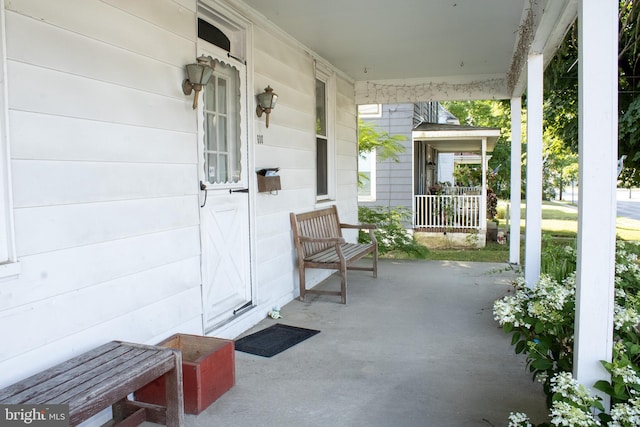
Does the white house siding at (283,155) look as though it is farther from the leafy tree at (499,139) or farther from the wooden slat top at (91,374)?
the leafy tree at (499,139)

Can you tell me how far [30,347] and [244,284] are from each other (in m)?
2.25

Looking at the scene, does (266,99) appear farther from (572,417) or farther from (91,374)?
(572,417)

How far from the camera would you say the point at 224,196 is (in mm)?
4035

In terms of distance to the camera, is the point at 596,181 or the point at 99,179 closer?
the point at 596,181

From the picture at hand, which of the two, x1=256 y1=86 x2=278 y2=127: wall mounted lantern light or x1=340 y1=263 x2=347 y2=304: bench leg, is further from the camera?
x1=340 y1=263 x2=347 y2=304: bench leg

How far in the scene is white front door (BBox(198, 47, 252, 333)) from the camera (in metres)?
3.77

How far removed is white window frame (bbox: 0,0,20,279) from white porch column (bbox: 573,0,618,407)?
237 cm

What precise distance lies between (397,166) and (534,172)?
711 cm

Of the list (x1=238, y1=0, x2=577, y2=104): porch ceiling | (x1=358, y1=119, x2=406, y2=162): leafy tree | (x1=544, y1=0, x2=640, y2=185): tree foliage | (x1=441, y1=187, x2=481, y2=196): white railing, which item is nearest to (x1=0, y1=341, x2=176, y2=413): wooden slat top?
(x1=238, y1=0, x2=577, y2=104): porch ceiling

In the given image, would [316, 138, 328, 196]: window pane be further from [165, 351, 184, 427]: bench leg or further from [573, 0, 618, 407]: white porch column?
[573, 0, 618, 407]: white porch column

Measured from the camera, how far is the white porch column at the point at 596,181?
1979mm

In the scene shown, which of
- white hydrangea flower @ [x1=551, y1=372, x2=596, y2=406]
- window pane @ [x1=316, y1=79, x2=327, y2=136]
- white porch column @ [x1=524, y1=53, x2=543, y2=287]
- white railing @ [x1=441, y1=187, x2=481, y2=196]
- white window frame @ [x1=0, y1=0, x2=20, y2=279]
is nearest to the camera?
white hydrangea flower @ [x1=551, y1=372, x2=596, y2=406]

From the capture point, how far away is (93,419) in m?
2.58

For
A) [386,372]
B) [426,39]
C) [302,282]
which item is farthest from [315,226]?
[386,372]
